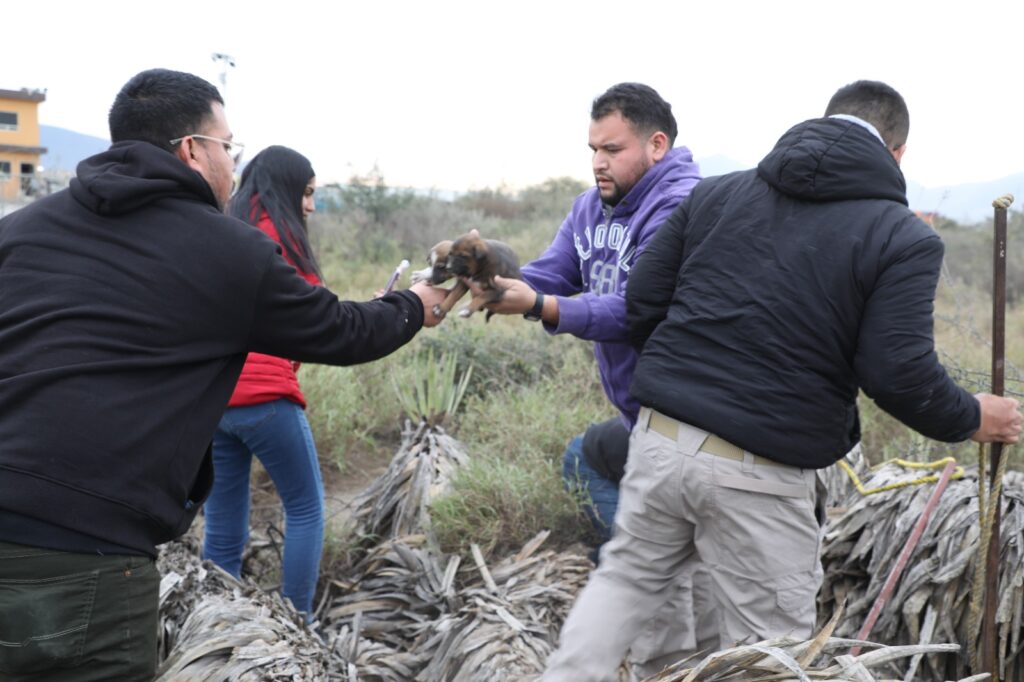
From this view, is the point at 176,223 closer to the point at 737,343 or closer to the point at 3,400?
the point at 3,400

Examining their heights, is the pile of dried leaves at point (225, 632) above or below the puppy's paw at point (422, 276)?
below

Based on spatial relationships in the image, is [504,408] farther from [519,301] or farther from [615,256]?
[519,301]

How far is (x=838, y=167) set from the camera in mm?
2408

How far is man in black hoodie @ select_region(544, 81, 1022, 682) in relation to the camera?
236 cm

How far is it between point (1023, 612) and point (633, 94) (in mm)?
2122

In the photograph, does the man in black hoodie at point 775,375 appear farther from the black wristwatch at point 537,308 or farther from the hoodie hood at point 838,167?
the black wristwatch at point 537,308

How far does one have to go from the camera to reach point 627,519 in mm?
2721

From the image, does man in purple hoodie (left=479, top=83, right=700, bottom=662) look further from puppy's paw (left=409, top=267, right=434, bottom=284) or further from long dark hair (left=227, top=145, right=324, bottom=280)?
long dark hair (left=227, top=145, right=324, bottom=280)

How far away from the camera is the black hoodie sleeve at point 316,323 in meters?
2.25

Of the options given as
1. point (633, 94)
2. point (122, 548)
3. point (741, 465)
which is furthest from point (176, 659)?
point (633, 94)

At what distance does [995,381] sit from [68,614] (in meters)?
2.57

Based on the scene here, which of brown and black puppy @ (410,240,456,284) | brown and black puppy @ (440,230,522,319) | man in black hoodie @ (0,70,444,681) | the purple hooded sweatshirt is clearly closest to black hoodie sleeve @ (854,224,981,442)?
the purple hooded sweatshirt

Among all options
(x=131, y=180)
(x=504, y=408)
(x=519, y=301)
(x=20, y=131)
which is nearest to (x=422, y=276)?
(x=519, y=301)

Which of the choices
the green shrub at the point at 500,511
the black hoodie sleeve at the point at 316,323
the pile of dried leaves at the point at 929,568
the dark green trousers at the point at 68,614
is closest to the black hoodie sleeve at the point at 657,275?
the black hoodie sleeve at the point at 316,323
